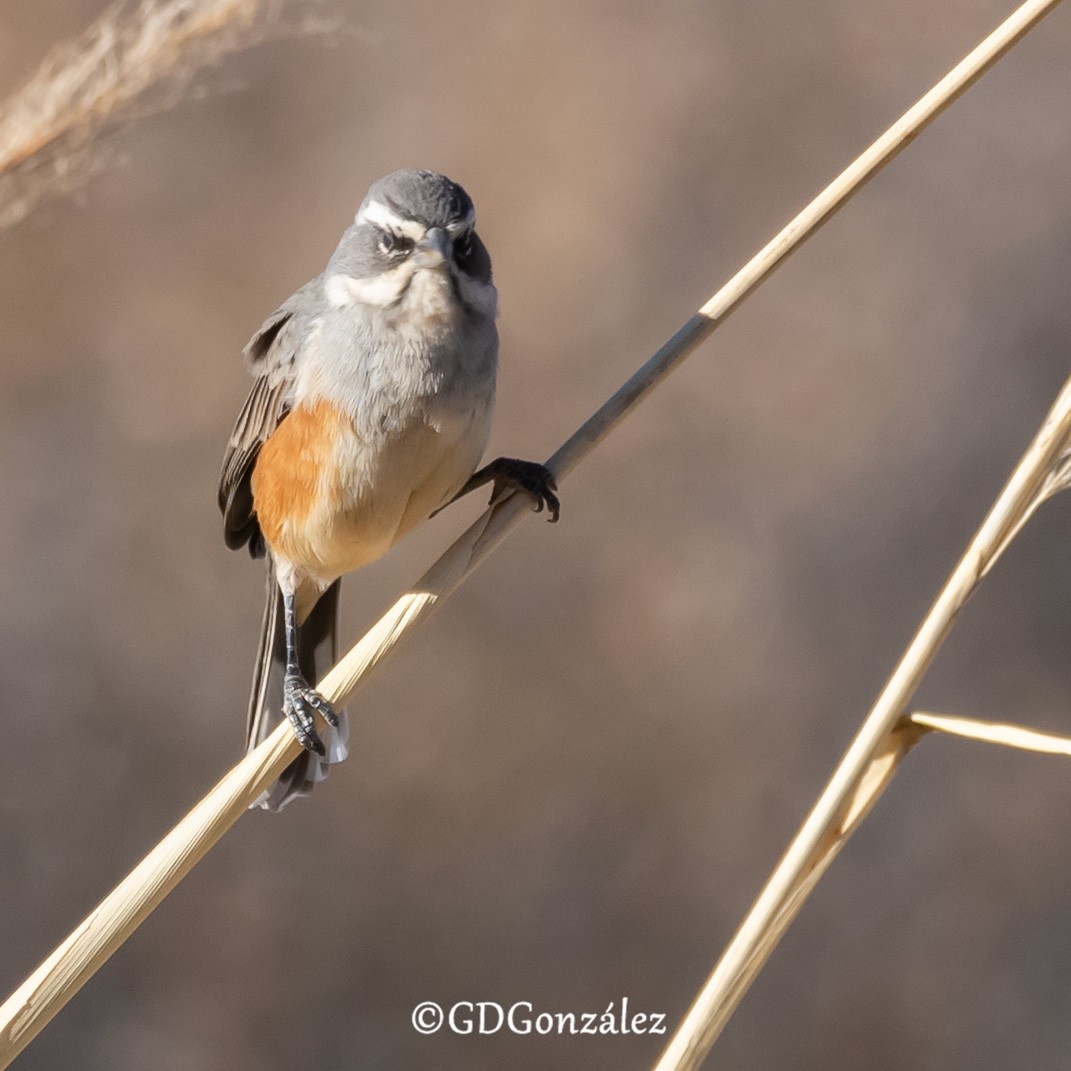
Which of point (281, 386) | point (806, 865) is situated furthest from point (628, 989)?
point (806, 865)

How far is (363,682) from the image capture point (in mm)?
1753

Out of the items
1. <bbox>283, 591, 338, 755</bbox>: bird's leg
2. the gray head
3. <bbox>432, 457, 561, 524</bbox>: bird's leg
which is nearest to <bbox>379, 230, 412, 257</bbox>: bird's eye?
the gray head

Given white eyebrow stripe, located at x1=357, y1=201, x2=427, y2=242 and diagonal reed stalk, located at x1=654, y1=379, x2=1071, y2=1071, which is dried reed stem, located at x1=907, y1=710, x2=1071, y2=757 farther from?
white eyebrow stripe, located at x1=357, y1=201, x2=427, y2=242

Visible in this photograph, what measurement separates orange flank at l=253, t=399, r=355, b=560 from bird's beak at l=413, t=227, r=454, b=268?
316 mm

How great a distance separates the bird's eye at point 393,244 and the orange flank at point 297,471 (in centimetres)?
30

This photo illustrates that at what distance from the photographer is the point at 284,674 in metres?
2.97

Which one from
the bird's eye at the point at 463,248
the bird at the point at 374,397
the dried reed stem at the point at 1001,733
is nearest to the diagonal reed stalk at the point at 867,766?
the dried reed stem at the point at 1001,733

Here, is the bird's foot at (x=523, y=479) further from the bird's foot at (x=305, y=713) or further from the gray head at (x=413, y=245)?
the bird's foot at (x=305, y=713)

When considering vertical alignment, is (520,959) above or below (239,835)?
below

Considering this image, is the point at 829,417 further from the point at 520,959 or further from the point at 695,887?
the point at 520,959

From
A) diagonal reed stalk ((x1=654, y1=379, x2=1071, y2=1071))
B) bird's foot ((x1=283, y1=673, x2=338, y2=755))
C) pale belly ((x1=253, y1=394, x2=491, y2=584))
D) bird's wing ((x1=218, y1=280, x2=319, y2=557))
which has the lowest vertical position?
diagonal reed stalk ((x1=654, y1=379, x2=1071, y2=1071))

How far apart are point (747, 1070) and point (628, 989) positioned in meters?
0.42

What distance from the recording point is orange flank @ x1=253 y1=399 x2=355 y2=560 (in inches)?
100

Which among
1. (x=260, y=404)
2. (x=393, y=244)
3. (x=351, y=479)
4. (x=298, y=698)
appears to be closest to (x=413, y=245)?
(x=393, y=244)
